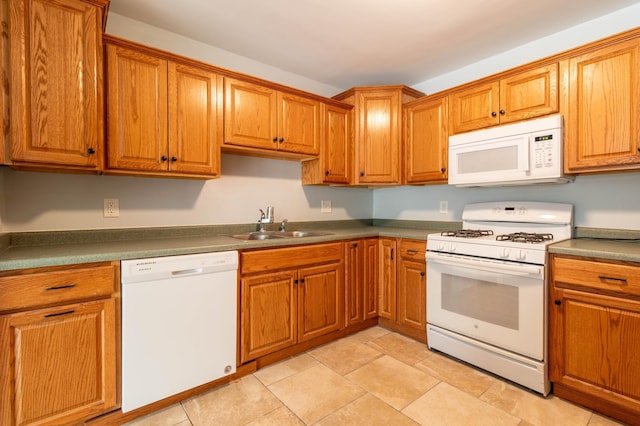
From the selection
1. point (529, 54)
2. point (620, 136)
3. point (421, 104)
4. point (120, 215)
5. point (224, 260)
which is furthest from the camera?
point (421, 104)

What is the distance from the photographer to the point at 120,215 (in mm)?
2064

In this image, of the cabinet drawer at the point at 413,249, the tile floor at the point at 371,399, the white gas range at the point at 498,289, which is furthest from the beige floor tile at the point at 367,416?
the cabinet drawer at the point at 413,249

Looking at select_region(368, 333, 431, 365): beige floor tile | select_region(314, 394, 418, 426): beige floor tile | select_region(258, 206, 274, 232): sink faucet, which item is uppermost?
select_region(258, 206, 274, 232): sink faucet

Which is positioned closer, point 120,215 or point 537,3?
point 537,3

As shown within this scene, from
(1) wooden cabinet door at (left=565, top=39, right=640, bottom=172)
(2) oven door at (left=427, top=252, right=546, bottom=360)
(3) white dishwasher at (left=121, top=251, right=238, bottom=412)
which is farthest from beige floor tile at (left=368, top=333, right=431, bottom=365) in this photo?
(1) wooden cabinet door at (left=565, top=39, right=640, bottom=172)

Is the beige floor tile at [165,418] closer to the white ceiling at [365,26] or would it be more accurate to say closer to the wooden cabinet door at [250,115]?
the wooden cabinet door at [250,115]

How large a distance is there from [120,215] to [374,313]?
2189 mm

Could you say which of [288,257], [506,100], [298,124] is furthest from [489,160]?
[288,257]

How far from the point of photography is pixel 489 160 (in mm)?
2307

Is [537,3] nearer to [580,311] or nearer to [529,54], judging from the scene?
[529,54]

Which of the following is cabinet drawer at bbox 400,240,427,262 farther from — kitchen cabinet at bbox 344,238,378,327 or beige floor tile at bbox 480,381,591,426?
beige floor tile at bbox 480,381,591,426

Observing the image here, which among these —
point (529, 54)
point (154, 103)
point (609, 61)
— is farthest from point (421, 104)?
point (154, 103)

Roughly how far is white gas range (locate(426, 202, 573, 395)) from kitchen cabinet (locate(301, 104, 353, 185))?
1.02 meters

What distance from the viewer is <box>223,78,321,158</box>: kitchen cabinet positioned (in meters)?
2.23
